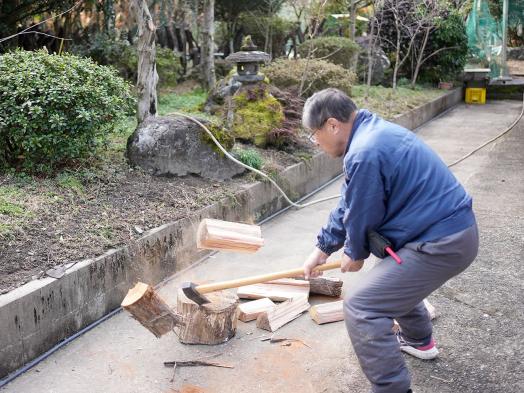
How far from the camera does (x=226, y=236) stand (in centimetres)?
446

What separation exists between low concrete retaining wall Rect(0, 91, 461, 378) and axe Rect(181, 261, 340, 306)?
92 centimetres

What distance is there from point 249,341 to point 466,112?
11.9 m

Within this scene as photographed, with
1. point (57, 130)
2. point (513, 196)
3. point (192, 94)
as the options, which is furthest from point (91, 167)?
point (192, 94)

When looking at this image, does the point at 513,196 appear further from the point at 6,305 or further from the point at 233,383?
the point at 6,305

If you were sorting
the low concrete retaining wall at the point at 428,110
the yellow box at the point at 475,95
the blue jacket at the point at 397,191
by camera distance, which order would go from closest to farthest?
the blue jacket at the point at 397,191, the low concrete retaining wall at the point at 428,110, the yellow box at the point at 475,95

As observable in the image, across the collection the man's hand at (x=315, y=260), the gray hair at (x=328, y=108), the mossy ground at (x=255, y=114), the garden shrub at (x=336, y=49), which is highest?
the garden shrub at (x=336, y=49)

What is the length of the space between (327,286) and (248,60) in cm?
397

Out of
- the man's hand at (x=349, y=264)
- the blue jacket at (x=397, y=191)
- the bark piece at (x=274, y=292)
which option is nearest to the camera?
the blue jacket at (x=397, y=191)

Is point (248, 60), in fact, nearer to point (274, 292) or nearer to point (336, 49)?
point (274, 292)

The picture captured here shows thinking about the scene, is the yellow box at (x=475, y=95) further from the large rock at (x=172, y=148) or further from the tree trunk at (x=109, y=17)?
the large rock at (x=172, y=148)

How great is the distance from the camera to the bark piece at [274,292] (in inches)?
197

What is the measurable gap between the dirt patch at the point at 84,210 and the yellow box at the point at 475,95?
11344mm

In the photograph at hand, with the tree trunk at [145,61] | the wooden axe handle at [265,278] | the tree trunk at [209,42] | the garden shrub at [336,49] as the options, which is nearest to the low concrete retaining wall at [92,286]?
the wooden axe handle at [265,278]

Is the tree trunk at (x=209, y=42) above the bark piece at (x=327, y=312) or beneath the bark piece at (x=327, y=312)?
above
